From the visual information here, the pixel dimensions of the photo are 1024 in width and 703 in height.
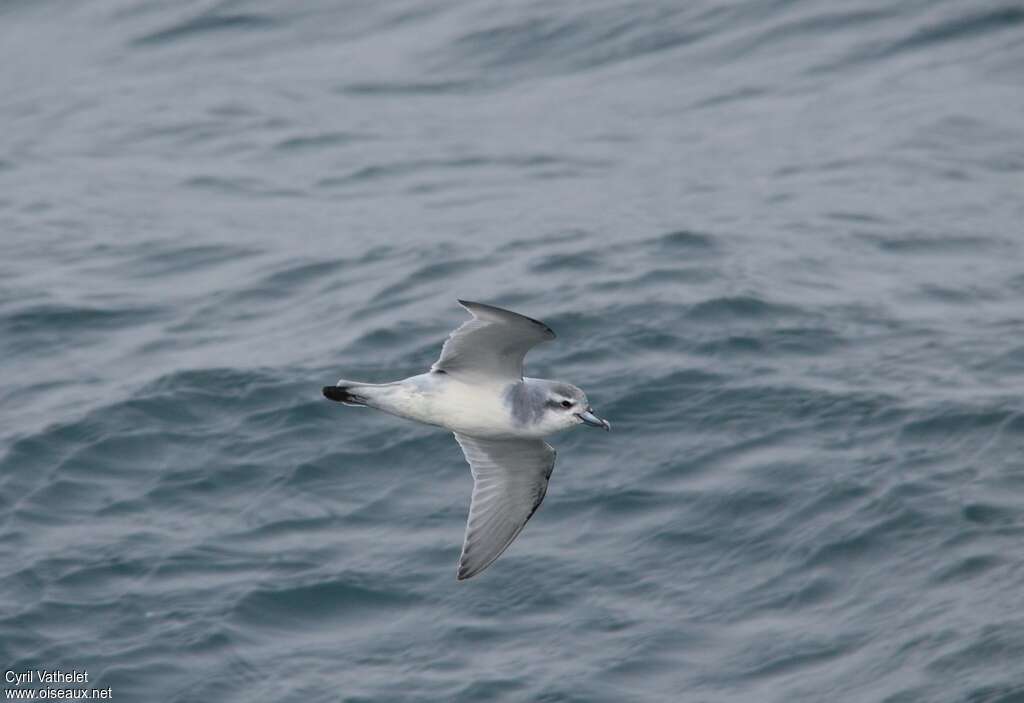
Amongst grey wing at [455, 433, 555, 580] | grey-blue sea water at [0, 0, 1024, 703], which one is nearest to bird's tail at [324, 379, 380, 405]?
grey wing at [455, 433, 555, 580]

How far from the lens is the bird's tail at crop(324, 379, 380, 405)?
32.6 feet

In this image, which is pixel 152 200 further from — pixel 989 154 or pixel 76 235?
pixel 989 154

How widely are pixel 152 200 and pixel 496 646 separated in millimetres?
9146

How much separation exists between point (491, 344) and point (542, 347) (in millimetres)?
5935

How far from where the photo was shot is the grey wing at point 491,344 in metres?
9.17

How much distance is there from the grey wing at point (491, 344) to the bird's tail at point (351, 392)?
0.43 metres

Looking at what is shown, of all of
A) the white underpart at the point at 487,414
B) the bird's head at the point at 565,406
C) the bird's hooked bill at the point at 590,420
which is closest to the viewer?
the white underpart at the point at 487,414

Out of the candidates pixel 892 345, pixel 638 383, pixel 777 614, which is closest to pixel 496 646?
pixel 777 614

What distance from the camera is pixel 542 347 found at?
15.7 m

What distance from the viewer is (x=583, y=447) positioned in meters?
14.4

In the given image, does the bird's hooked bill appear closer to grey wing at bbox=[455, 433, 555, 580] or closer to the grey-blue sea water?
grey wing at bbox=[455, 433, 555, 580]

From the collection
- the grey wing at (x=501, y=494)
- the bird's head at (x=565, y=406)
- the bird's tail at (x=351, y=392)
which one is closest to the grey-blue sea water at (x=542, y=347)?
the grey wing at (x=501, y=494)

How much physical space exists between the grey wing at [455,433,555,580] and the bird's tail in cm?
131

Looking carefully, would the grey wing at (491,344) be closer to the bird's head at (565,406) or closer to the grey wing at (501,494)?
the bird's head at (565,406)
